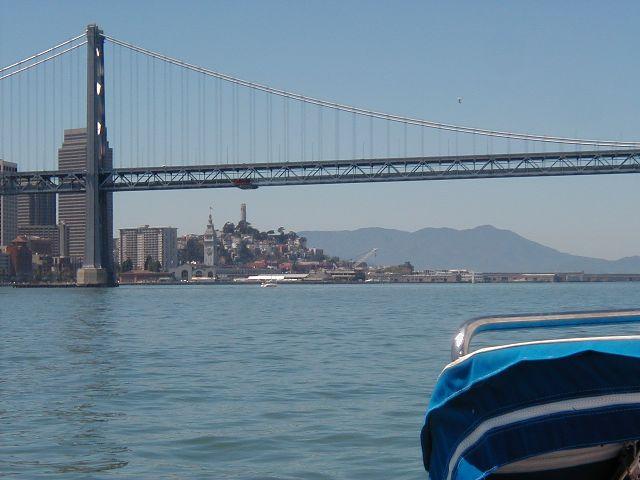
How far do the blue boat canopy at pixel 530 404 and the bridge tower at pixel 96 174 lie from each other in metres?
62.3

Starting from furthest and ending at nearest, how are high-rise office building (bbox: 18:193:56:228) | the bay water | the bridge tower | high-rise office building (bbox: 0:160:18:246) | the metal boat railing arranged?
high-rise office building (bbox: 18:193:56:228), high-rise office building (bbox: 0:160:18:246), the bridge tower, the bay water, the metal boat railing

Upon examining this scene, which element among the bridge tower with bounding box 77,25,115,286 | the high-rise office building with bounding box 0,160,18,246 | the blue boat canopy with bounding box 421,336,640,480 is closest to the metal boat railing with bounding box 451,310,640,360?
the blue boat canopy with bounding box 421,336,640,480

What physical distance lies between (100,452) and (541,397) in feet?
17.9

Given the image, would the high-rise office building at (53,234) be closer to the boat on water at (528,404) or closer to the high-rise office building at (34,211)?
the high-rise office building at (34,211)

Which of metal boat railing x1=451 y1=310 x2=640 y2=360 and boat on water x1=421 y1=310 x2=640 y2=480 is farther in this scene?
metal boat railing x1=451 y1=310 x2=640 y2=360

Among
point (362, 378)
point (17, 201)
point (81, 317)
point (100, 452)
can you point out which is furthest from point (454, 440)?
point (17, 201)

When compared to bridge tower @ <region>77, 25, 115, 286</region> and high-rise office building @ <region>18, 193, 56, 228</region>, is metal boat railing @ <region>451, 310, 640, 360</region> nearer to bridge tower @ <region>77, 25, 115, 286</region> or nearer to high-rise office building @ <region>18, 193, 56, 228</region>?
bridge tower @ <region>77, 25, 115, 286</region>

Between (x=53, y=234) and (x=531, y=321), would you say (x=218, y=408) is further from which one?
(x=53, y=234)

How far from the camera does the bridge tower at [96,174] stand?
64.0 metres

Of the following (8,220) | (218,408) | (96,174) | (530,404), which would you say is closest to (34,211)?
(8,220)

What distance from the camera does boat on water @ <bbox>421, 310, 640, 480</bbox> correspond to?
2336 mm

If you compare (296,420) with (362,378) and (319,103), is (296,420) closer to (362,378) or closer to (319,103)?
(362,378)

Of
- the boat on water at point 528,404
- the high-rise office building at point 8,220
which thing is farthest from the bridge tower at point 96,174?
the high-rise office building at point 8,220

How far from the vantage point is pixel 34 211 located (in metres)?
192
